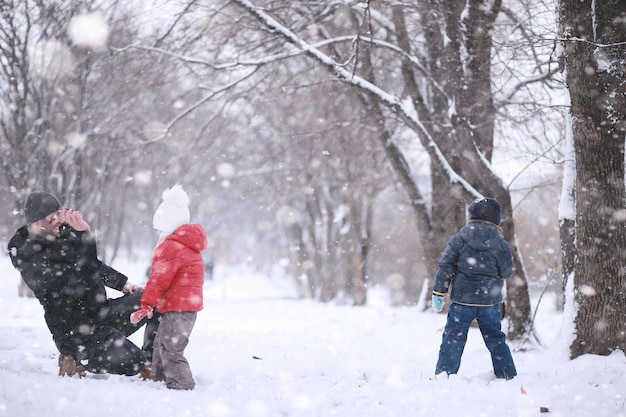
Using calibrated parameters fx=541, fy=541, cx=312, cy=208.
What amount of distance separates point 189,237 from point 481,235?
2.62 metres

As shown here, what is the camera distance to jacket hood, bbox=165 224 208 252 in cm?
436

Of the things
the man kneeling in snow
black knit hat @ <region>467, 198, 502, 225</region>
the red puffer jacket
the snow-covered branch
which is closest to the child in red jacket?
the red puffer jacket

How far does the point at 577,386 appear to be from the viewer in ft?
14.2

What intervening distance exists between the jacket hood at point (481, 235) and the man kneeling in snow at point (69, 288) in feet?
9.87

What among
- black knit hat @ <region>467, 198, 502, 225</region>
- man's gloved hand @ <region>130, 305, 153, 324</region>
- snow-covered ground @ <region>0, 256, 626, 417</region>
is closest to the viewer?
snow-covered ground @ <region>0, 256, 626, 417</region>

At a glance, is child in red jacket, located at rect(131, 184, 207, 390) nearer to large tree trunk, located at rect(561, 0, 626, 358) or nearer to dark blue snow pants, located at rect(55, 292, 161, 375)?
dark blue snow pants, located at rect(55, 292, 161, 375)

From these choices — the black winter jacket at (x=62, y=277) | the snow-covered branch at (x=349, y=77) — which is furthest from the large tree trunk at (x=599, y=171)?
the black winter jacket at (x=62, y=277)

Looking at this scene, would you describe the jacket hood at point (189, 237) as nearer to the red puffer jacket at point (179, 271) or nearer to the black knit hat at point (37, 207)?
the red puffer jacket at point (179, 271)

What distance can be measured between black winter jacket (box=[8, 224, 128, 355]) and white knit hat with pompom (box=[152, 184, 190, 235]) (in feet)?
2.11

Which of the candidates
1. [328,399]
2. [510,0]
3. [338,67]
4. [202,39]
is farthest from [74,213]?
[510,0]

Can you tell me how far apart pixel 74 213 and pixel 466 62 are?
6.22 m

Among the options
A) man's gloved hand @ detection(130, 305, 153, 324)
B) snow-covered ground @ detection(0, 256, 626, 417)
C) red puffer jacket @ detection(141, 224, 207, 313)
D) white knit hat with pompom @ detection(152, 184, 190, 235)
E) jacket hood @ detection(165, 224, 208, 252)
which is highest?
white knit hat with pompom @ detection(152, 184, 190, 235)

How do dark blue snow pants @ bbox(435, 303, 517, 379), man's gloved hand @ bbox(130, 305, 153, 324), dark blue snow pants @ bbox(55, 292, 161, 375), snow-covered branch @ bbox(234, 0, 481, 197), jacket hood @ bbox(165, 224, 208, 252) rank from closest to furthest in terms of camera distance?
1. man's gloved hand @ bbox(130, 305, 153, 324)
2. dark blue snow pants @ bbox(55, 292, 161, 375)
3. jacket hood @ bbox(165, 224, 208, 252)
4. dark blue snow pants @ bbox(435, 303, 517, 379)
5. snow-covered branch @ bbox(234, 0, 481, 197)

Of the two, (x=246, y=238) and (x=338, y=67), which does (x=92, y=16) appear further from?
(x=246, y=238)
